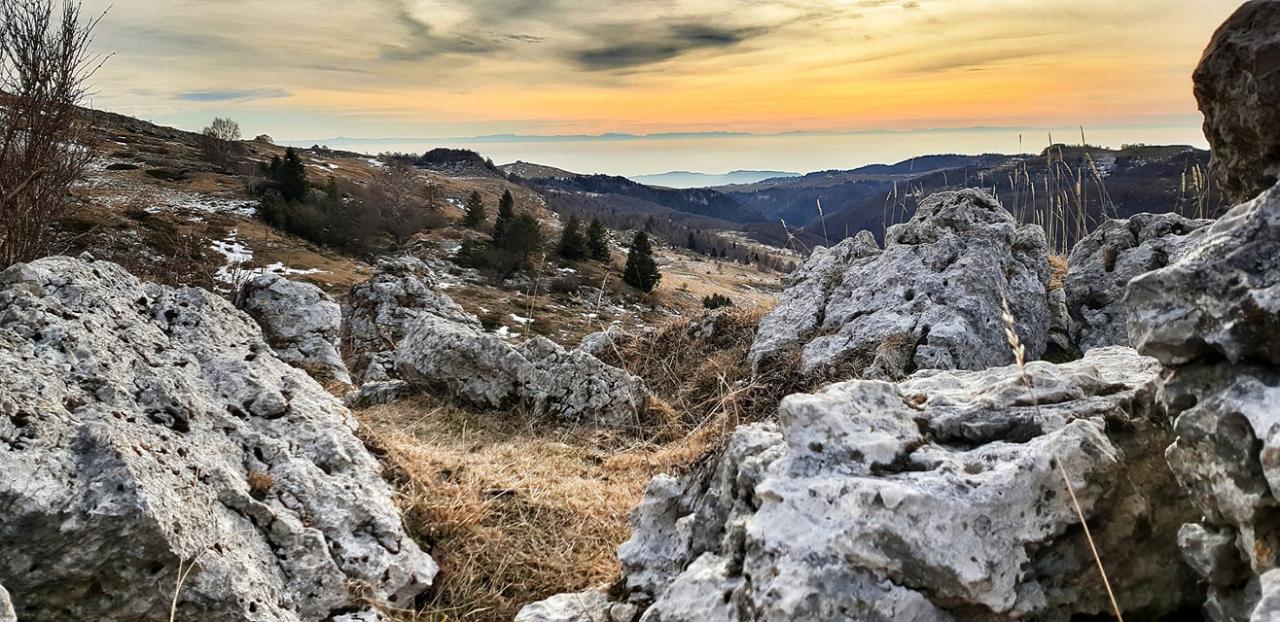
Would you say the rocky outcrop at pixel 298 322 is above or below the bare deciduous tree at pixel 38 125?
below

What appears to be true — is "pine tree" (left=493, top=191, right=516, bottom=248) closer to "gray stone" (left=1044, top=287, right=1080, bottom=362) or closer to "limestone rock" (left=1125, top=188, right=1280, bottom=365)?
"gray stone" (left=1044, top=287, right=1080, bottom=362)

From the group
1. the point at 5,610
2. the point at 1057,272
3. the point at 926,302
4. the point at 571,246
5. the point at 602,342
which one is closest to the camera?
the point at 5,610

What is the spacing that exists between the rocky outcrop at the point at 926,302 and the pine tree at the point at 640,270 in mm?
58496

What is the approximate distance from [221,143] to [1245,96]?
356 ft

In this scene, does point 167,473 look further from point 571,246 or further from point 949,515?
point 571,246

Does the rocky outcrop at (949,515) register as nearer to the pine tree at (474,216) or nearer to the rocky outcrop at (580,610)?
the rocky outcrop at (580,610)

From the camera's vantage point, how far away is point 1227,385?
2.09 m

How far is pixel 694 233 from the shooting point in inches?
6870

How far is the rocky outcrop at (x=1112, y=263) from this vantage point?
26.6ft

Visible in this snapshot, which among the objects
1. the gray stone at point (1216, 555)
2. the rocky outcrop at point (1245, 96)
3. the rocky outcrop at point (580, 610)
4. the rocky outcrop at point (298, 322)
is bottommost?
the rocky outcrop at point (580, 610)

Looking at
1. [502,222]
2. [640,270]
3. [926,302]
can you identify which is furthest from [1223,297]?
[502,222]

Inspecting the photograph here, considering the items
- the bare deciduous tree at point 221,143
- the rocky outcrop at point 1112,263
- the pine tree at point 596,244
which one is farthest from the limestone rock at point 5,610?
the bare deciduous tree at point 221,143

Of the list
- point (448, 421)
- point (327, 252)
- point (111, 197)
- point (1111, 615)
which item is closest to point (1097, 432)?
point (1111, 615)

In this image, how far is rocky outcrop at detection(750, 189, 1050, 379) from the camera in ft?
24.6
